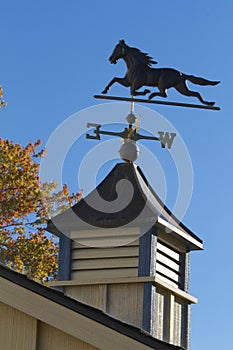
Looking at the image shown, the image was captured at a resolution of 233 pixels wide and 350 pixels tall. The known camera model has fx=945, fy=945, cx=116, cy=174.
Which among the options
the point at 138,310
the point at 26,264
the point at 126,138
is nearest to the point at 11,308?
the point at 138,310

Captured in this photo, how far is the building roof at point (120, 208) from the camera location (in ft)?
40.5

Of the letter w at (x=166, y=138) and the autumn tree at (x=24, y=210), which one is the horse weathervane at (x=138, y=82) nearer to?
the letter w at (x=166, y=138)

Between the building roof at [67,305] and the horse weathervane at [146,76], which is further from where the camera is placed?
the horse weathervane at [146,76]

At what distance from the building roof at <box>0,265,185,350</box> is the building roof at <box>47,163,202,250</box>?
5464mm

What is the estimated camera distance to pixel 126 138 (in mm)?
12805

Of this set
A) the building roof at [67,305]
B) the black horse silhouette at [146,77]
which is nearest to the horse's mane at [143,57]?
the black horse silhouette at [146,77]

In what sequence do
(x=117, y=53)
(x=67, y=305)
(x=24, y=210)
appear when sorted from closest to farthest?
(x=67, y=305)
(x=117, y=53)
(x=24, y=210)

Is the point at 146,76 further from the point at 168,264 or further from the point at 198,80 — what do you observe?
the point at 168,264

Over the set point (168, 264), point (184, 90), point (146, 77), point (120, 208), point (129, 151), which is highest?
point (146, 77)

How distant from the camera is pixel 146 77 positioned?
12445 millimetres

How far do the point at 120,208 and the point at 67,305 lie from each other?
19.0 ft

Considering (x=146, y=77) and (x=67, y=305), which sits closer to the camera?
(x=67, y=305)

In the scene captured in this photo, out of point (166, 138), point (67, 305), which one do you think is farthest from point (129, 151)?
point (67, 305)

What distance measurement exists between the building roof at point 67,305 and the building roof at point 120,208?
17.9ft
